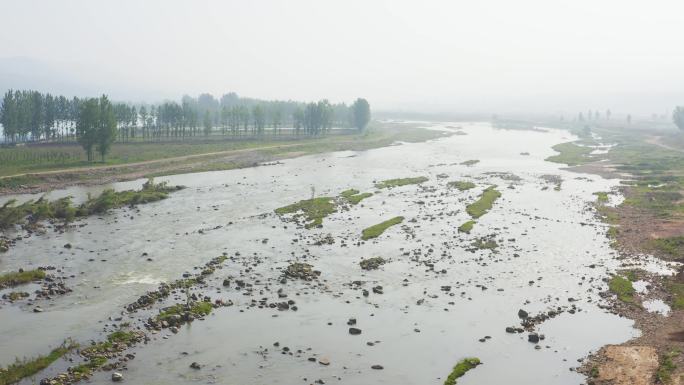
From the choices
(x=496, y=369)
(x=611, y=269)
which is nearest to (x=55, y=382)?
(x=496, y=369)

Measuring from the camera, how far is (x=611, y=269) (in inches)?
1975

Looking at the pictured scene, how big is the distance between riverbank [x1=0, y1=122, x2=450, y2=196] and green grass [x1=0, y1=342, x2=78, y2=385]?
61.4m

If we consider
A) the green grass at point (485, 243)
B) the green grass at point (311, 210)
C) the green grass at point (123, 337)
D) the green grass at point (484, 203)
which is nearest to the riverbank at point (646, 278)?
the green grass at point (485, 243)

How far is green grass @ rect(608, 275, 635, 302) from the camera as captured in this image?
42.6 metres

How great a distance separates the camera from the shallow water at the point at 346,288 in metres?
32.0

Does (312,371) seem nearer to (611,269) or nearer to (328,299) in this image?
(328,299)

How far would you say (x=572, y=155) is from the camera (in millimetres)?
151500

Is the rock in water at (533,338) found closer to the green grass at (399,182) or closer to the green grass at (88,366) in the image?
the green grass at (88,366)

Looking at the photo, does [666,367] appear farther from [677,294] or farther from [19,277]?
[19,277]

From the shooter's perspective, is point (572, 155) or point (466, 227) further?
point (572, 155)

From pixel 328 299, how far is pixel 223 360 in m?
12.1

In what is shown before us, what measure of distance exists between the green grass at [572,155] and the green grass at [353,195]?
71405 millimetres

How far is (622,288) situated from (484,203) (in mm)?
36811

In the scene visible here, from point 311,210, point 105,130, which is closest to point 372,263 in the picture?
point 311,210
